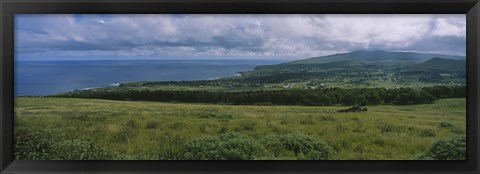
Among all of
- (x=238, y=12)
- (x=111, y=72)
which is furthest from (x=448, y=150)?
(x=111, y=72)

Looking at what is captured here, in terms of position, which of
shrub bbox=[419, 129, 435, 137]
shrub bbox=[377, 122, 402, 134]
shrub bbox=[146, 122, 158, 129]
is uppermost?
shrub bbox=[146, 122, 158, 129]

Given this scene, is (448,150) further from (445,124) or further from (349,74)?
(349,74)

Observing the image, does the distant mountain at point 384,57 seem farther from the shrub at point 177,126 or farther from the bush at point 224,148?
the shrub at point 177,126

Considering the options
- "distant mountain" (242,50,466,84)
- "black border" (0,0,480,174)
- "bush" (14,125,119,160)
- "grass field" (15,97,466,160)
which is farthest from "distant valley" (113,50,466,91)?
"bush" (14,125,119,160)

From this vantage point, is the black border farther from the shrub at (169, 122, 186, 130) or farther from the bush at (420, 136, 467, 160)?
the shrub at (169, 122, 186, 130)

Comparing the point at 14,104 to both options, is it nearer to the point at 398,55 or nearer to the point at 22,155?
the point at 22,155
